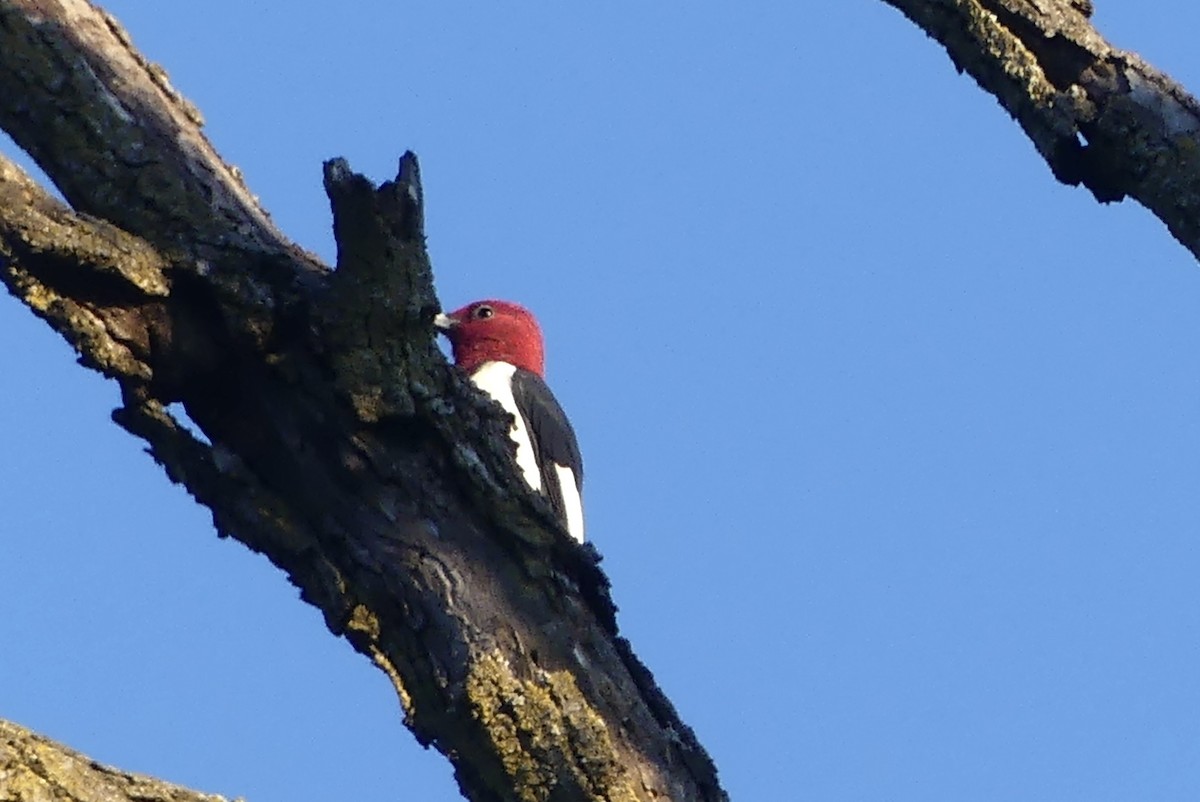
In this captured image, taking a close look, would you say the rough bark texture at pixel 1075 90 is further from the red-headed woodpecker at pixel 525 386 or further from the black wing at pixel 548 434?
the black wing at pixel 548 434

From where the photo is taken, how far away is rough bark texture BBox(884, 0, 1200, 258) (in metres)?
3.20

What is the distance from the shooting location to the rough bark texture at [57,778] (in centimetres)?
253

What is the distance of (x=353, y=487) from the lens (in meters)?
3.21

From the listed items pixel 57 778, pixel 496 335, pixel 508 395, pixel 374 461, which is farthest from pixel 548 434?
pixel 57 778

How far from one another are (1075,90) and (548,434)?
180 inches

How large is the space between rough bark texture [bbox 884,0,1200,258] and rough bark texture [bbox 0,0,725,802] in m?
1.09

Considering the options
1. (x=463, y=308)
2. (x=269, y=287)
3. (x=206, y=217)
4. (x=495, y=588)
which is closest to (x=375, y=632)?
(x=495, y=588)

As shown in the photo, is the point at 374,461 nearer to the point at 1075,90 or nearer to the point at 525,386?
the point at 1075,90

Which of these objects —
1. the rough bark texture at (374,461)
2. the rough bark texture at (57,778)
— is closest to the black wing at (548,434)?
the rough bark texture at (374,461)

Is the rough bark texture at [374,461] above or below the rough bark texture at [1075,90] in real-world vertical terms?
below

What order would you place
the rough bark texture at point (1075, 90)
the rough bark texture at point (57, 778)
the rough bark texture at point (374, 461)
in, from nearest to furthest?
the rough bark texture at point (57, 778), the rough bark texture at point (374, 461), the rough bark texture at point (1075, 90)

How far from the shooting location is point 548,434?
25.4 ft

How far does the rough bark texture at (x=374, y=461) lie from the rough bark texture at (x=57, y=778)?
55 centimetres

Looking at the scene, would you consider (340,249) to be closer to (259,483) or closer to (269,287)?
(269,287)
